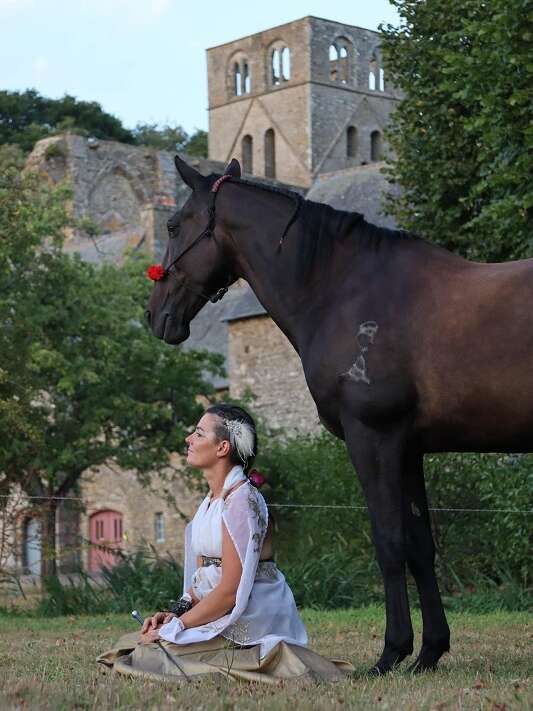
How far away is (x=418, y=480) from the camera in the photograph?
23.8 ft

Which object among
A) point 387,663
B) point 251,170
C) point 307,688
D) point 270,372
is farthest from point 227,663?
point 251,170

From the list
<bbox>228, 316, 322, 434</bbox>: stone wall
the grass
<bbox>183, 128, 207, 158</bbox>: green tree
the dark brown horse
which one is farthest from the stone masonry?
the dark brown horse

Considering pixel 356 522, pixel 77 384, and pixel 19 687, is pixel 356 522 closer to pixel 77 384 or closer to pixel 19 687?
pixel 77 384

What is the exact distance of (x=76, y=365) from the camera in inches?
979

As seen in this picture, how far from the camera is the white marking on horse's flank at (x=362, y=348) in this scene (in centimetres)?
686

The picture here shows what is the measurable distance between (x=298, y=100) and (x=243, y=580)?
63.6 m

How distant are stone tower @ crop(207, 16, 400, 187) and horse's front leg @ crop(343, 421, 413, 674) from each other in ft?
197

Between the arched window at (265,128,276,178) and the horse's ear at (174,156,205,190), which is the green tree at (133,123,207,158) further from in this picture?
the horse's ear at (174,156,205,190)

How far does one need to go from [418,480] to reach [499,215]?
24.7 feet

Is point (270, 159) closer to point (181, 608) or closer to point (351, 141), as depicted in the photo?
point (351, 141)

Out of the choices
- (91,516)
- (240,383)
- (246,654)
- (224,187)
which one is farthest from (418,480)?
(91,516)

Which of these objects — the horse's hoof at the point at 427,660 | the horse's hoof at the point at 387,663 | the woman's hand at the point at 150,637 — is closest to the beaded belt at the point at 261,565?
the woman's hand at the point at 150,637

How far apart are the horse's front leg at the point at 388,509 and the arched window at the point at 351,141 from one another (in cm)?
6233

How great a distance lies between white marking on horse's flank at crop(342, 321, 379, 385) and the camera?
22.5ft
